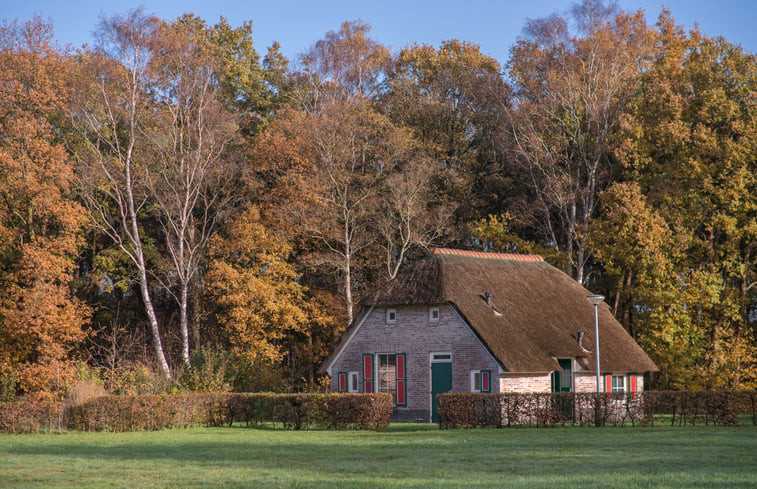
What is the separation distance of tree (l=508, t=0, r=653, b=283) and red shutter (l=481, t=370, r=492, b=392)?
13207 mm

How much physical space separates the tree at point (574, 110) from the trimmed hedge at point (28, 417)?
26067 millimetres

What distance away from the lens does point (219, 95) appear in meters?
51.0

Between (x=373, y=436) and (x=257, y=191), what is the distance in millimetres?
23989

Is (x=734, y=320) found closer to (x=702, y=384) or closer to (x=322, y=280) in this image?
(x=702, y=384)

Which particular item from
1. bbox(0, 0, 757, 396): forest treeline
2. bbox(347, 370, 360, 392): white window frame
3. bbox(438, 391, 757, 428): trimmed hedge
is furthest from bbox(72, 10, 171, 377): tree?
bbox(438, 391, 757, 428): trimmed hedge

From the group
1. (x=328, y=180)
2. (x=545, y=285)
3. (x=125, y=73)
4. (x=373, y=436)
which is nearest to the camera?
(x=373, y=436)

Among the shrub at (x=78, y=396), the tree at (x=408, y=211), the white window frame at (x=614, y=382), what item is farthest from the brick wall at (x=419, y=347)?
the shrub at (x=78, y=396)

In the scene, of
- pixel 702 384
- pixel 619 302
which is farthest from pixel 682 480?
pixel 619 302

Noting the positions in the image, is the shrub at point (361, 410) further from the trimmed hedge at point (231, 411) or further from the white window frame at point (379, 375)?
the white window frame at point (379, 375)

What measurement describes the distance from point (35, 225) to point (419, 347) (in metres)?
19.5

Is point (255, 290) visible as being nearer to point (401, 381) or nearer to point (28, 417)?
point (401, 381)

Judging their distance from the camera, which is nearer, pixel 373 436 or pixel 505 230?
pixel 373 436

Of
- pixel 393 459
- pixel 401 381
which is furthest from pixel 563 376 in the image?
pixel 393 459

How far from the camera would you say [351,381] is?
3912 centimetres
